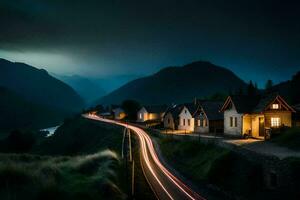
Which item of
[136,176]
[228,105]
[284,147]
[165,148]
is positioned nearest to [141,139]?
[165,148]

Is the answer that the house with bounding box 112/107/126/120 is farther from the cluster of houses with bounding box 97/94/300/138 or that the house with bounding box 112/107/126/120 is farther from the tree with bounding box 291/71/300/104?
the tree with bounding box 291/71/300/104

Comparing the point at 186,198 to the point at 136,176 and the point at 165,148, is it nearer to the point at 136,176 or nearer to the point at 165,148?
the point at 136,176

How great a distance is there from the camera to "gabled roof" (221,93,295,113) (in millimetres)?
36719

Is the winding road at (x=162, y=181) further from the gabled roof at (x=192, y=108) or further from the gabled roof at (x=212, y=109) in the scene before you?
the gabled roof at (x=192, y=108)

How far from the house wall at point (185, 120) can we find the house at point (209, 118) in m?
2.79

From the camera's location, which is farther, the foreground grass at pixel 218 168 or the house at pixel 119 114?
the house at pixel 119 114

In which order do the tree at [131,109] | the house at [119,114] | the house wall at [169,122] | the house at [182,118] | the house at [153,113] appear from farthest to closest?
the house at [119,114], the tree at [131,109], the house at [153,113], the house wall at [169,122], the house at [182,118]

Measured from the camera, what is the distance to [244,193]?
20312mm

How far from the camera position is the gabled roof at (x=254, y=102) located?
36719 mm

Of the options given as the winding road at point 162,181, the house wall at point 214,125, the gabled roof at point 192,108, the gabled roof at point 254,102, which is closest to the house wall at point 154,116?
the gabled roof at point 192,108

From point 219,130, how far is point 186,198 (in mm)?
28605

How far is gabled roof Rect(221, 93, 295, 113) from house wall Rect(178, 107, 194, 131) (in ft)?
49.0

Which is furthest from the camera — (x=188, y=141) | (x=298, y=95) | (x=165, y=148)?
(x=298, y=95)

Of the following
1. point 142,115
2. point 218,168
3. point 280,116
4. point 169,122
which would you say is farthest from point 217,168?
point 142,115
